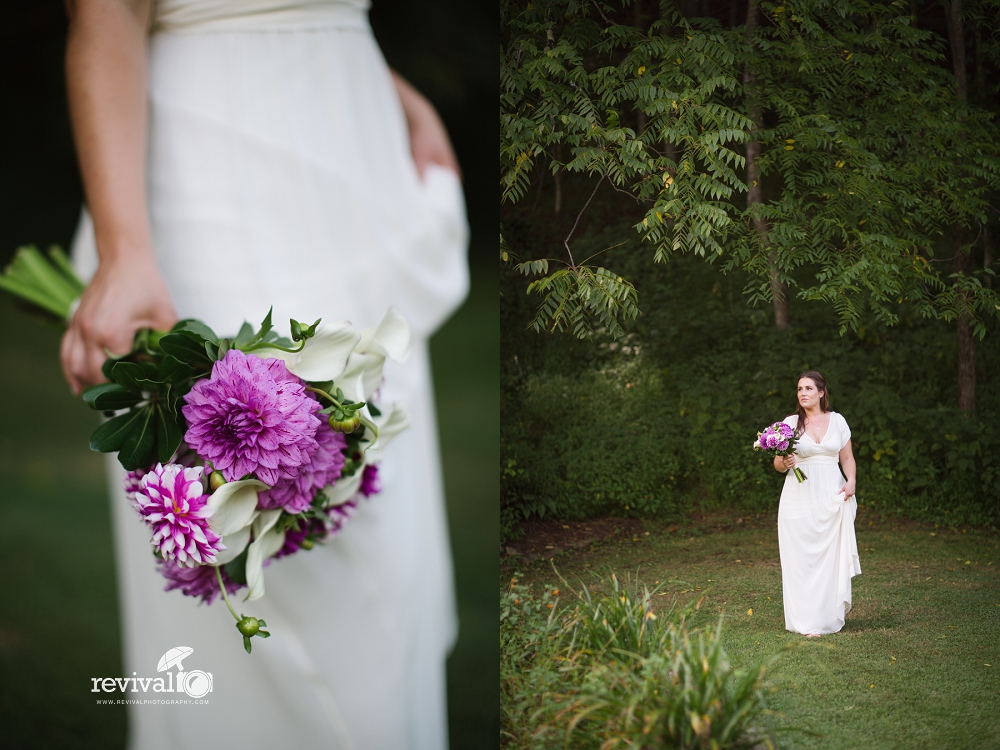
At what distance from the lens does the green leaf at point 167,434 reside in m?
1.72

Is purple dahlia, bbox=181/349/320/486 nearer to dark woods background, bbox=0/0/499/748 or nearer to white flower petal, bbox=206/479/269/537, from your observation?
white flower petal, bbox=206/479/269/537

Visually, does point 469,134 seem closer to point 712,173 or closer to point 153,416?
point 712,173

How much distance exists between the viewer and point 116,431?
5.70 feet

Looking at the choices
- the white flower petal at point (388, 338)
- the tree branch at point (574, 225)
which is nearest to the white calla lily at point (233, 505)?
the white flower petal at point (388, 338)

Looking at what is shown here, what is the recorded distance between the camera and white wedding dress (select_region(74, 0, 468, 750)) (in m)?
1.95

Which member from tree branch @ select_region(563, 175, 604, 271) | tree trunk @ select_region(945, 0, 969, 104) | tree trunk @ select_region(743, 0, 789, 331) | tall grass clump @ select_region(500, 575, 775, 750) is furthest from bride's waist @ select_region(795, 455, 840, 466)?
tree trunk @ select_region(945, 0, 969, 104)

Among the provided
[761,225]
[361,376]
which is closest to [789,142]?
[761,225]

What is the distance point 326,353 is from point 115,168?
2.38 feet

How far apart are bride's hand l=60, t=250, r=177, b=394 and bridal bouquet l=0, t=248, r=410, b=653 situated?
4 cm

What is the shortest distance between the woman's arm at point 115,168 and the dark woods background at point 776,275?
108 cm

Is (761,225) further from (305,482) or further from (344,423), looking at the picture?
(305,482)

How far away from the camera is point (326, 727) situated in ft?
6.91

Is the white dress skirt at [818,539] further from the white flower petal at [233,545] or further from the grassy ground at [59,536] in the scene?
the white flower petal at [233,545]

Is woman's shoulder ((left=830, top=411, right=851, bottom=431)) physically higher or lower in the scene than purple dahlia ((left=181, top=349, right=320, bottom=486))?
lower
